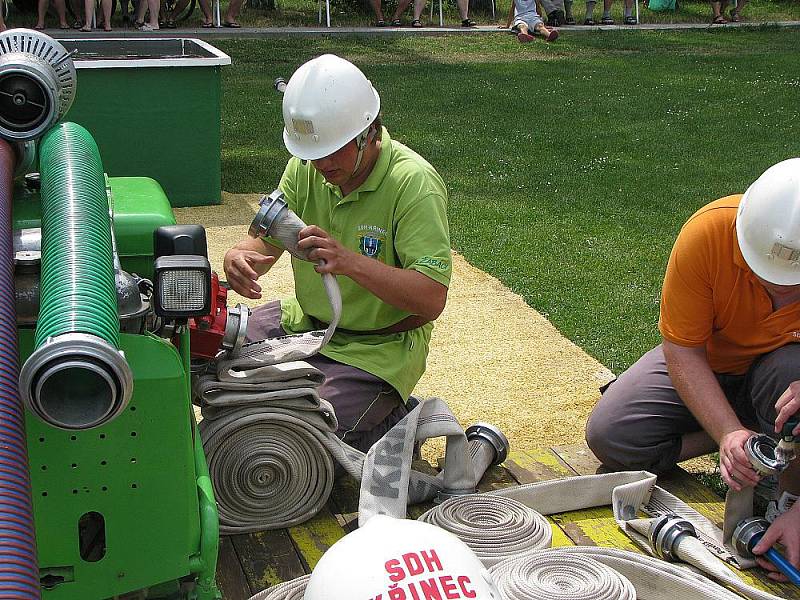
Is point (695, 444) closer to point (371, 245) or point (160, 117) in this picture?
point (371, 245)

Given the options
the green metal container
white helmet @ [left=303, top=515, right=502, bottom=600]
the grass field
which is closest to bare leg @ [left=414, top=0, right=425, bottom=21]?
the grass field

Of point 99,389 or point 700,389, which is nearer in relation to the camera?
point 99,389

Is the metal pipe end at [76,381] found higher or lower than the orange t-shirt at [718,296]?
higher

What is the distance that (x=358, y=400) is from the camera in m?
3.26

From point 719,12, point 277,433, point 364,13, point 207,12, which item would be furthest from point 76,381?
point 719,12

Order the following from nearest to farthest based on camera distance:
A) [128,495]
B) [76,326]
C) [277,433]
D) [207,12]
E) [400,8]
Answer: [76,326] < [128,495] < [277,433] < [207,12] < [400,8]

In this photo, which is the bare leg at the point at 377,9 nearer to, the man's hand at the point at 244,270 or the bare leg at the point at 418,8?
the bare leg at the point at 418,8

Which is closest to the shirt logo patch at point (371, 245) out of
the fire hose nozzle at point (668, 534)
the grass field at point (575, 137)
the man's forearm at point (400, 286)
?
the man's forearm at point (400, 286)

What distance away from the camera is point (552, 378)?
4324mm

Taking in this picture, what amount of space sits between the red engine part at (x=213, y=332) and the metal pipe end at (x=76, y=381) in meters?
1.23

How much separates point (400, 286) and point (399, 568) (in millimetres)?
1334

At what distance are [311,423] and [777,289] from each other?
4.42 ft

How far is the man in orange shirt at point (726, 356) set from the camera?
288 cm

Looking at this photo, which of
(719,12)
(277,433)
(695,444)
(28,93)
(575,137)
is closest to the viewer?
(28,93)
